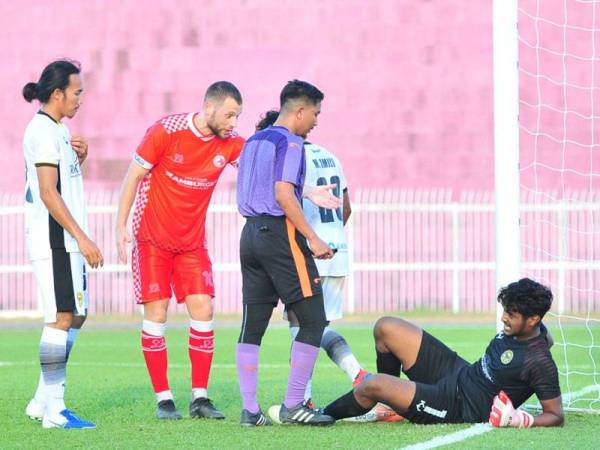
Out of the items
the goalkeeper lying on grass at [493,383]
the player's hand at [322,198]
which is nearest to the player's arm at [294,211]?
the player's hand at [322,198]

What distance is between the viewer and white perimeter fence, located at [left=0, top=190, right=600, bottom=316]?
2348cm

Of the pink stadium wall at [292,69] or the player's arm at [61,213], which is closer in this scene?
the player's arm at [61,213]

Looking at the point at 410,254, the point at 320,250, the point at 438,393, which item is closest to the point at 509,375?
the point at 438,393

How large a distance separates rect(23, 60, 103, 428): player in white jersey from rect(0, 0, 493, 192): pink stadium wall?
1678 centimetres

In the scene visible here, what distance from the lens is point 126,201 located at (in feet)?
29.4

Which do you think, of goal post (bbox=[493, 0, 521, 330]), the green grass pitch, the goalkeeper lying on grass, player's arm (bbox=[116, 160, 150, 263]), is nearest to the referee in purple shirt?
the green grass pitch

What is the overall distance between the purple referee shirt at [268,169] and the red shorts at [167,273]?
2.55 feet

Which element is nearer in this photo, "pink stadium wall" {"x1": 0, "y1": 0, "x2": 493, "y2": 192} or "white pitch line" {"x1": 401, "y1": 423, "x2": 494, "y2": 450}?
"white pitch line" {"x1": 401, "y1": 423, "x2": 494, "y2": 450}

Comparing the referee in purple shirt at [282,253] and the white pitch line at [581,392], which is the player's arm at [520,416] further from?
the white pitch line at [581,392]

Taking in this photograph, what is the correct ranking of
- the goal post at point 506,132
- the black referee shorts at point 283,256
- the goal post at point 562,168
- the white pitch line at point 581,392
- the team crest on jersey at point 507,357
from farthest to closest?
the goal post at point 562,168
the white pitch line at point 581,392
the goal post at point 506,132
the black referee shorts at point 283,256
the team crest on jersey at point 507,357

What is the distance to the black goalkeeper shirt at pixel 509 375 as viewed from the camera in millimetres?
8000

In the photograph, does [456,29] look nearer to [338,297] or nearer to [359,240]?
[359,240]

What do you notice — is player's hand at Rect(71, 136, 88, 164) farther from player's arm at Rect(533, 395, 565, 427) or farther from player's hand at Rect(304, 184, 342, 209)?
player's arm at Rect(533, 395, 565, 427)

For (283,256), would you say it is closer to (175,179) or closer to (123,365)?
(175,179)
